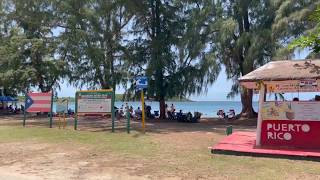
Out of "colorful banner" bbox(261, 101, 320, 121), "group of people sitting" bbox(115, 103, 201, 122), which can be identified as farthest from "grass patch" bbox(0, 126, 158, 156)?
"group of people sitting" bbox(115, 103, 201, 122)

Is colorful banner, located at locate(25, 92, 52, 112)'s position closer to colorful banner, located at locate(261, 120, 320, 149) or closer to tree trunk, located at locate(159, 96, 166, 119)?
tree trunk, located at locate(159, 96, 166, 119)

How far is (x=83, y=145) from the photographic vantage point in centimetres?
1519

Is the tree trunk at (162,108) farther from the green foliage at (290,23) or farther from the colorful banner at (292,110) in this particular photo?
the colorful banner at (292,110)

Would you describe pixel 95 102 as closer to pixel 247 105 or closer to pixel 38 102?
pixel 38 102

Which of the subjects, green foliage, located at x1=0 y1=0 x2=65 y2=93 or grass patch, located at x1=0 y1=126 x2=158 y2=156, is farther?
green foliage, located at x1=0 y1=0 x2=65 y2=93

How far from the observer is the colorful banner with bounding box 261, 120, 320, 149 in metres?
13.8

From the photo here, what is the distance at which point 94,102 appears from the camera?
20.8 meters

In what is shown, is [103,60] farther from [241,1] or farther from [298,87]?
[298,87]

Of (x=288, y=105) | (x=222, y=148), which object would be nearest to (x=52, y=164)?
(x=222, y=148)

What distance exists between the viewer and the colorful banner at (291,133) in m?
13.8

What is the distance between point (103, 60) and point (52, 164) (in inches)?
751

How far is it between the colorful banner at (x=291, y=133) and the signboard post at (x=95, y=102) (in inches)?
305

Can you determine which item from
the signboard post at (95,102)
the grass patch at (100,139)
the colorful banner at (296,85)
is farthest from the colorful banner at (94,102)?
the colorful banner at (296,85)

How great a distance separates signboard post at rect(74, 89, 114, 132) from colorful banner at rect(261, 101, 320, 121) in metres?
7.77
